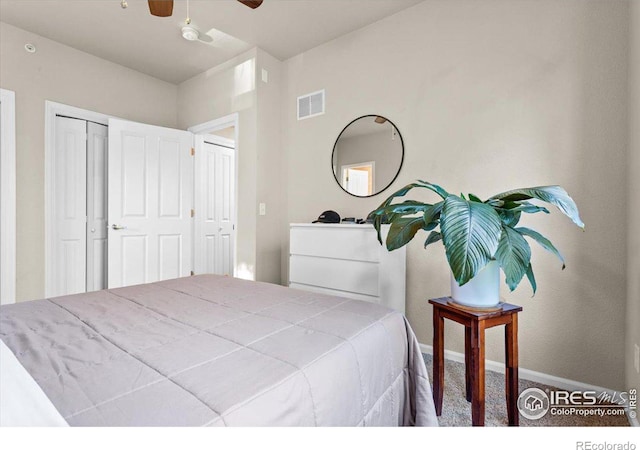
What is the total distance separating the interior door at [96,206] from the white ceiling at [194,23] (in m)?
0.89

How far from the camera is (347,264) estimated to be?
2.44m

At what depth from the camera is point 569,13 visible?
1918 millimetres

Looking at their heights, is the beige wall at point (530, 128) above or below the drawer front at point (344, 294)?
above

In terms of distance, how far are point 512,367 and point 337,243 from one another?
1.37 meters

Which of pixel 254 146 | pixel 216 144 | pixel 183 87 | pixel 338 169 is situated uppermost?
pixel 183 87

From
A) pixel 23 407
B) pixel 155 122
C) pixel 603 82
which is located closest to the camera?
pixel 23 407

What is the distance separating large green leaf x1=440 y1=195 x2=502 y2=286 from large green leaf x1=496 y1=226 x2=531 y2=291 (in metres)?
0.15

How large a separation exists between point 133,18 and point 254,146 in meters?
1.44

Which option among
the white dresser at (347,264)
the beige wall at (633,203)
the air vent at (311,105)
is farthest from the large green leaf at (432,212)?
the air vent at (311,105)

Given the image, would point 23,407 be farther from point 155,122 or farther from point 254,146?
point 155,122

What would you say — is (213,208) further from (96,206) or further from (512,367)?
(512,367)

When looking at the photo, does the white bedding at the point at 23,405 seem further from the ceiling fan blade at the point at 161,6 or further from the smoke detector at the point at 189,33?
the smoke detector at the point at 189,33

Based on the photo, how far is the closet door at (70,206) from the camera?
123 inches

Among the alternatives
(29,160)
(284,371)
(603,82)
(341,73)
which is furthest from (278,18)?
(284,371)
